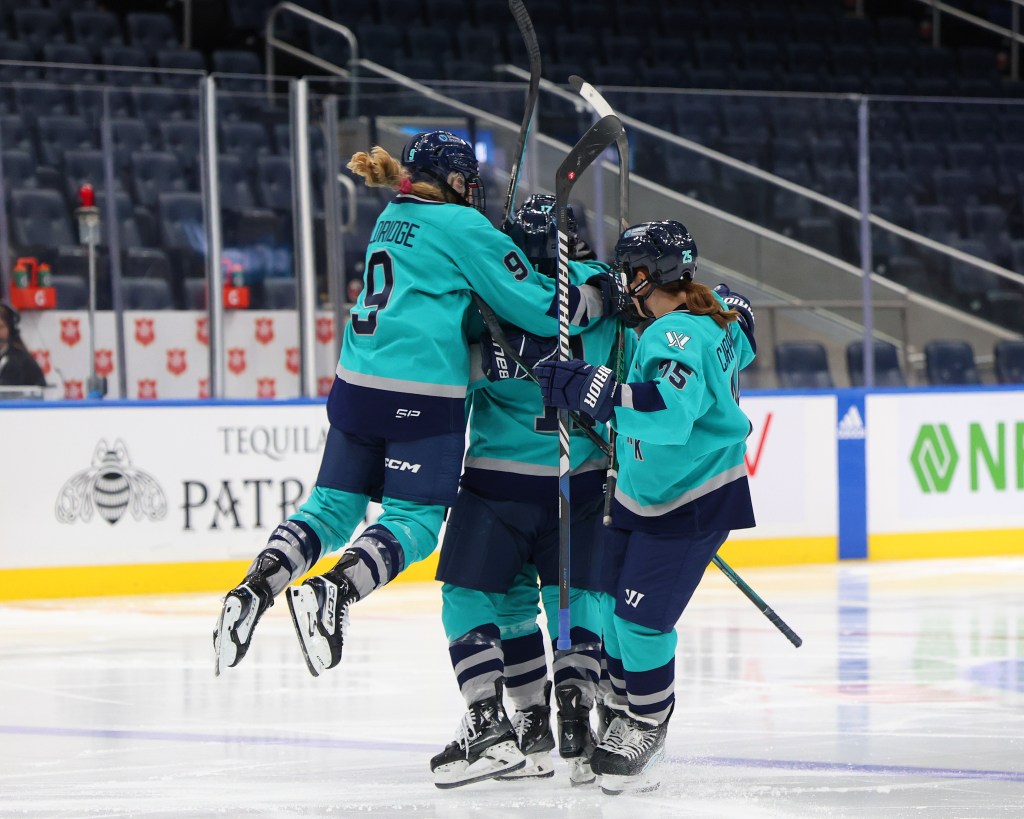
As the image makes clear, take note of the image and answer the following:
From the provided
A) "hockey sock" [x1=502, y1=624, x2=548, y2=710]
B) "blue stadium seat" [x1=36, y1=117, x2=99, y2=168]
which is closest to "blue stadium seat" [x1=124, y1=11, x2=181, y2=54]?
"blue stadium seat" [x1=36, y1=117, x2=99, y2=168]

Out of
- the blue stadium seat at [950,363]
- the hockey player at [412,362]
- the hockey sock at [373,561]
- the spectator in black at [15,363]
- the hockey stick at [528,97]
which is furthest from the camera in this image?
the blue stadium seat at [950,363]

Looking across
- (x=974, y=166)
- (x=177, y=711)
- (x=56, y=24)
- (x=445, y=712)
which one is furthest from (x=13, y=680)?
(x=56, y=24)

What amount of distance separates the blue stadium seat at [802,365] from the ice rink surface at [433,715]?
1404mm

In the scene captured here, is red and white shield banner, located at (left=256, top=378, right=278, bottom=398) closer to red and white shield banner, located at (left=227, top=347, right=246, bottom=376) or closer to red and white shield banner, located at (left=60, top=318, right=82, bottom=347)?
red and white shield banner, located at (left=227, top=347, right=246, bottom=376)

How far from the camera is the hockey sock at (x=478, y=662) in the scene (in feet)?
11.3

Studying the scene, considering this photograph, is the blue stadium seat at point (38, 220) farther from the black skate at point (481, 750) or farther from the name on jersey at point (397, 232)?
the black skate at point (481, 750)

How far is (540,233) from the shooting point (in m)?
3.54

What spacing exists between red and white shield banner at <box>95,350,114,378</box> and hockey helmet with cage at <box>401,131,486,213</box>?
3.74m

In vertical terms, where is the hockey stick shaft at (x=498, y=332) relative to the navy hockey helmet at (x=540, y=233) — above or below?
below

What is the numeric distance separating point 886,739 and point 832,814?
893 mm

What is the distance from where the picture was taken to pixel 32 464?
6.91 metres

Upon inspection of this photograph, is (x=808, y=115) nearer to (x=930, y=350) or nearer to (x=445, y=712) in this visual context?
(x=930, y=350)

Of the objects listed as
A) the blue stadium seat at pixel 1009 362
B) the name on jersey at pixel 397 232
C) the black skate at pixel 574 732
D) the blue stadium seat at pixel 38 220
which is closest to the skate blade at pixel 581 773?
the black skate at pixel 574 732

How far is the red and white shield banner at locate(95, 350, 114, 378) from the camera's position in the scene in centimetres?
697
